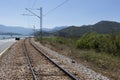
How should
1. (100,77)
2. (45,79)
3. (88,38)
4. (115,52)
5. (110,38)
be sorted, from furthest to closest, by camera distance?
1. (88,38)
2. (110,38)
3. (115,52)
4. (100,77)
5. (45,79)

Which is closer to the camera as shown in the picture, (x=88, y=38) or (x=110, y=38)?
(x=110, y=38)

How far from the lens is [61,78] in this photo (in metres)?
13.9

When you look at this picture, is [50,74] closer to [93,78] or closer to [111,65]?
[93,78]

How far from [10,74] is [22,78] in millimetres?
1551

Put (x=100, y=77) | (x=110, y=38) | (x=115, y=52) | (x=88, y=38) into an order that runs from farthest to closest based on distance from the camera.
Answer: (x=88, y=38)
(x=110, y=38)
(x=115, y=52)
(x=100, y=77)

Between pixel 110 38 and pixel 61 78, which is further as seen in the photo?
pixel 110 38

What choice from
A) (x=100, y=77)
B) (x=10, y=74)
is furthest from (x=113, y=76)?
(x=10, y=74)

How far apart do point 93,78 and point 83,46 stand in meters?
28.7

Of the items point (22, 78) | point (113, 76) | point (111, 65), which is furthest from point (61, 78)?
point (111, 65)

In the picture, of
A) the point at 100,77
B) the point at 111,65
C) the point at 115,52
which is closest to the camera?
the point at 100,77

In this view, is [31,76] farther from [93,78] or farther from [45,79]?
[93,78]

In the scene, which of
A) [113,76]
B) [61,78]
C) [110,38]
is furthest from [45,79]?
[110,38]

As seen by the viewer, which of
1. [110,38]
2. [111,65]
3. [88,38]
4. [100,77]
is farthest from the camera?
[88,38]

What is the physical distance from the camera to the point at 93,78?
14133 millimetres
